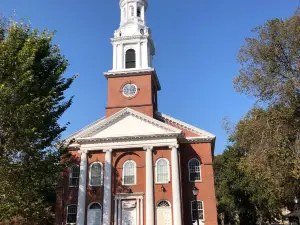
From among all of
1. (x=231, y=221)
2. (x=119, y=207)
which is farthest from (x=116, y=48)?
(x=231, y=221)

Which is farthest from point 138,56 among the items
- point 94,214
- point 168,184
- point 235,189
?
point 235,189

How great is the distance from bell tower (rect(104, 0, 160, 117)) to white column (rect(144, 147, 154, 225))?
5130 millimetres

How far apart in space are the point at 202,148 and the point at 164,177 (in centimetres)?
463

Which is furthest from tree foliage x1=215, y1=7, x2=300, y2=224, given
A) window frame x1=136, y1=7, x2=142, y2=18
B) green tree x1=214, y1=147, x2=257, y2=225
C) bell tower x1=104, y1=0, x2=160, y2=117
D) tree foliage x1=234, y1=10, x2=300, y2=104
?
window frame x1=136, y1=7, x2=142, y2=18

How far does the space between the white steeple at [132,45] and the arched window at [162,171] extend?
10.4 m

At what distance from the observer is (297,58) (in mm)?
15797

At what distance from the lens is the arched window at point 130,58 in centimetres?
3443

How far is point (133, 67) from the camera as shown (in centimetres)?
3425

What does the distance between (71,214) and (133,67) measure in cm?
1540

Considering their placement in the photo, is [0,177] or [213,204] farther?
[213,204]

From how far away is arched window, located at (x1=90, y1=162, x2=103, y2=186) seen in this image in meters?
28.2

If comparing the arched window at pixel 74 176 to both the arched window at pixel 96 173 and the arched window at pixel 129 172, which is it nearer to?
the arched window at pixel 96 173

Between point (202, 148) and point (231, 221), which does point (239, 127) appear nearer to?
point (202, 148)

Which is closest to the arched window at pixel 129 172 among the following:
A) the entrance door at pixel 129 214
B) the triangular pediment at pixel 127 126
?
the entrance door at pixel 129 214
